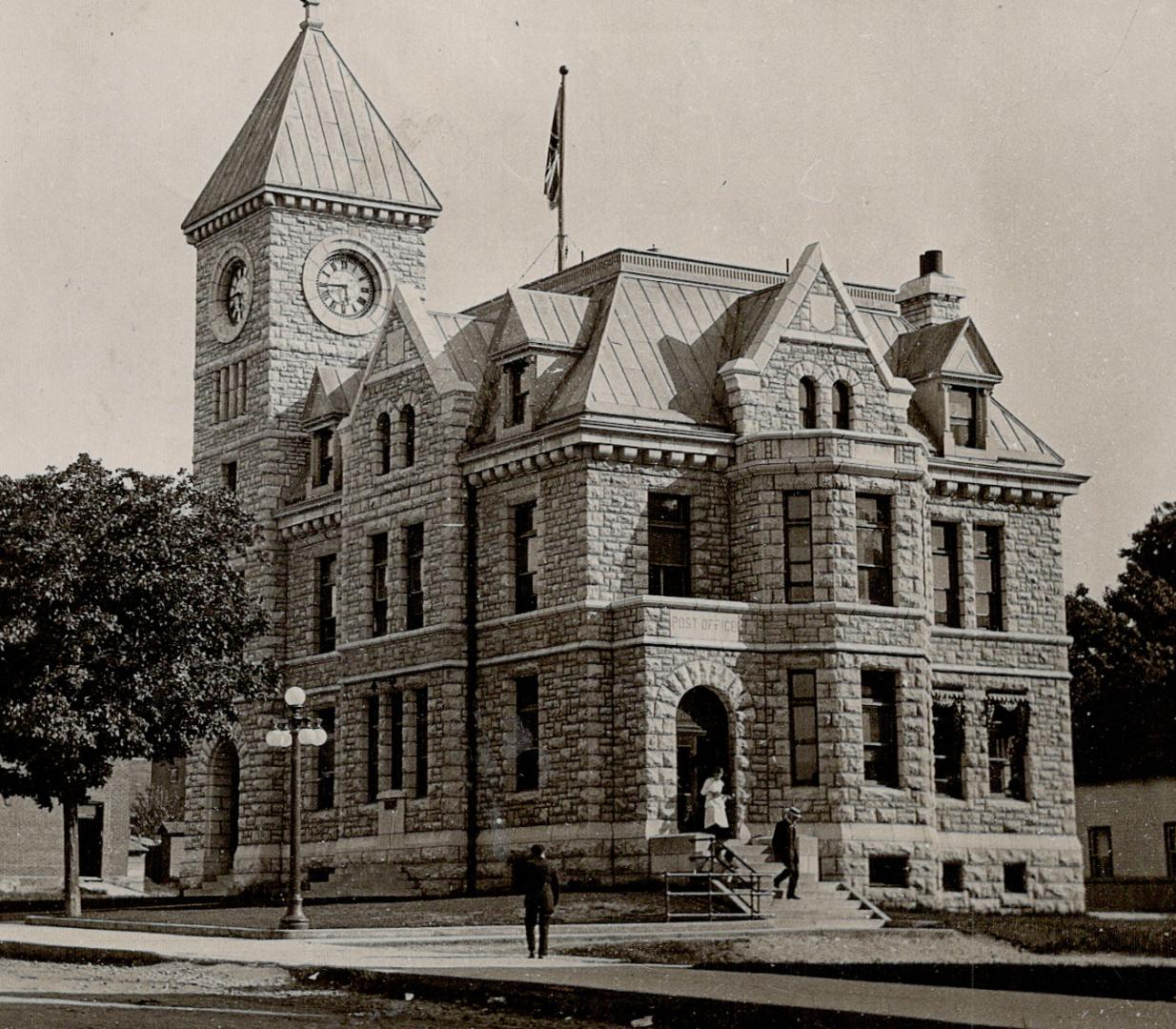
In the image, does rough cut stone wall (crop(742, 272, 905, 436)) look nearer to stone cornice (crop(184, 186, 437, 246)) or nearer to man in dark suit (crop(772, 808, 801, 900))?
man in dark suit (crop(772, 808, 801, 900))

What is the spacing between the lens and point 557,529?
39.9 meters

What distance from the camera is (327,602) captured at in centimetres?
4784

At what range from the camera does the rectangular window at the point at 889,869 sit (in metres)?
38.7

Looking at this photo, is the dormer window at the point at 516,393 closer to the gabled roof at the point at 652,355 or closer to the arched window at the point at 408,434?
the gabled roof at the point at 652,355

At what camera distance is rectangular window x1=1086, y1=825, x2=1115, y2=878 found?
54781 mm

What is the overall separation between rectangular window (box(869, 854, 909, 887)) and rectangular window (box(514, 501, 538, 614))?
8043 mm

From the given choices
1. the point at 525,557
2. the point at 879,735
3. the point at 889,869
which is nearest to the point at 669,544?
the point at 525,557

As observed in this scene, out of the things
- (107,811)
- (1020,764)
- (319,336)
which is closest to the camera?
(1020,764)

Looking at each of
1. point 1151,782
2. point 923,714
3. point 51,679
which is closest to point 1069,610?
point 1151,782

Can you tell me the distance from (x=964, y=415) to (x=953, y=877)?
9786 mm

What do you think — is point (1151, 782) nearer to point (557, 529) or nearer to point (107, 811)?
point (557, 529)

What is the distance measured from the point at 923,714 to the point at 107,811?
120ft

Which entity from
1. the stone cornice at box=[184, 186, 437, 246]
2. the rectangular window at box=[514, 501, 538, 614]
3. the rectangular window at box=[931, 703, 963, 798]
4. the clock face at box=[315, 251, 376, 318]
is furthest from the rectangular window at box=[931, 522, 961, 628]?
the stone cornice at box=[184, 186, 437, 246]

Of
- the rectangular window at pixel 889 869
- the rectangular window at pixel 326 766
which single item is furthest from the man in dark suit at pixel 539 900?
the rectangular window at pixel 326 766
